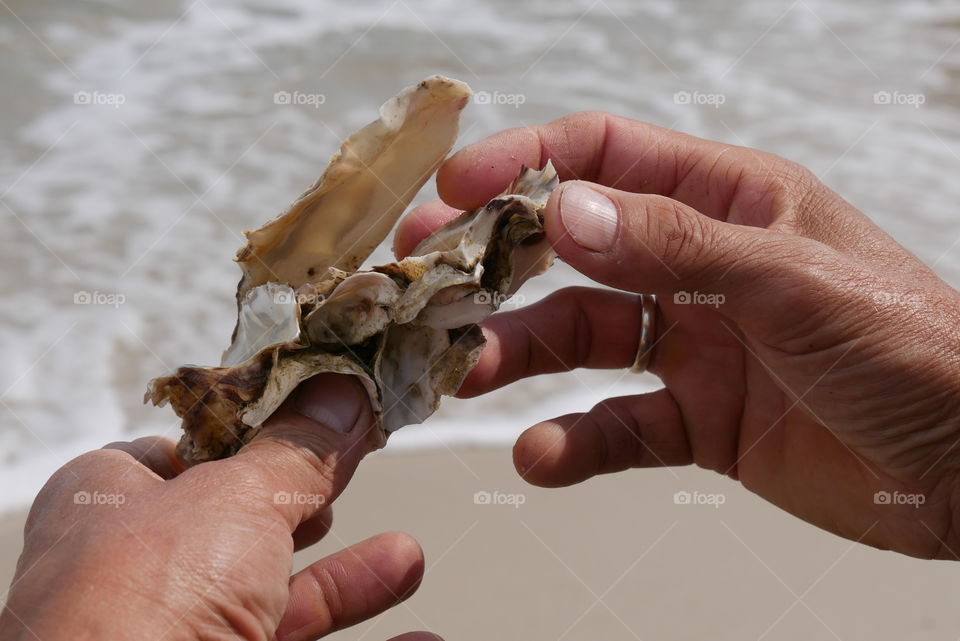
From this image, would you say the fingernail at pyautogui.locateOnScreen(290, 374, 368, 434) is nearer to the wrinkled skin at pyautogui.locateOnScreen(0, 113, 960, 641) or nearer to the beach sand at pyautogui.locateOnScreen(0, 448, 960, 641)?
the wrinkled skin at pyautogui.locateOnScreen(0, 113, 960, 641)

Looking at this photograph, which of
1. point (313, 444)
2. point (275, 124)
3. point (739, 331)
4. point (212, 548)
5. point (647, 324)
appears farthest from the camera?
point (275, 124)

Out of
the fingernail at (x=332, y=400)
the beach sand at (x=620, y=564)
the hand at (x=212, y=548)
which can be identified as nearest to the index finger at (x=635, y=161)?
the fingernail at (x=332, y=400)

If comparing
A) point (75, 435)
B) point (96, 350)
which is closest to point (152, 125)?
point (96, 350)

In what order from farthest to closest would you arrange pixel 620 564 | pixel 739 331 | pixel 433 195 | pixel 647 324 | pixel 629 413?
pixel 433 195, pixel 620 564, pixel 647 324, pixel 629 413, pixel 739 331

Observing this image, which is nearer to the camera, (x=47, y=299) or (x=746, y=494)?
(x=746, y=494)

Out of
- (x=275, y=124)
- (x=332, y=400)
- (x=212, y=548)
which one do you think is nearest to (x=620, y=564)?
(x=332, y=400)

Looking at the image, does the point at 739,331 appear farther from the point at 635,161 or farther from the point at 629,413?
the point at 635,161

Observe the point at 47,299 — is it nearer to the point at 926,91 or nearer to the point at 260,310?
the point at 260,310

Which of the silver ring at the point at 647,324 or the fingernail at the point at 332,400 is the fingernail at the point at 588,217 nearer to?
the fingernail at the point at 332,400
